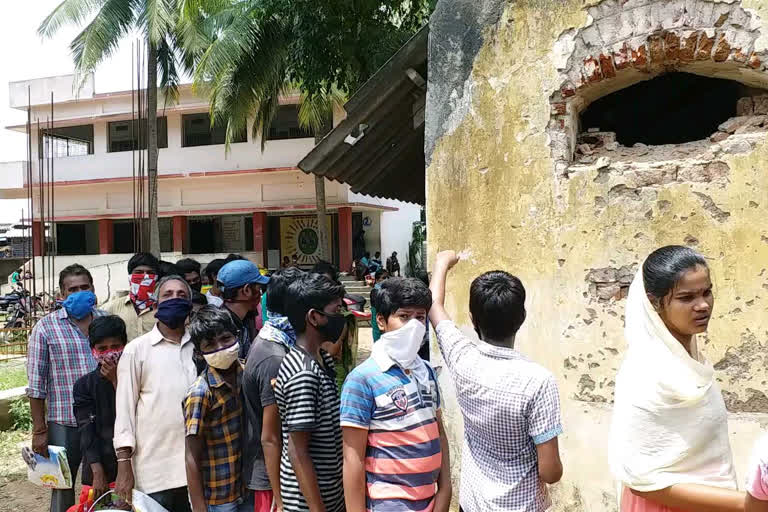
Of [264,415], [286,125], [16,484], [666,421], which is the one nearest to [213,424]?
[264,415]

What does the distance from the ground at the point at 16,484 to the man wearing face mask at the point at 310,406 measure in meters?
4.00

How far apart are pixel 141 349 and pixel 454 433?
215 cm

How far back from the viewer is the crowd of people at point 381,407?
1.81m

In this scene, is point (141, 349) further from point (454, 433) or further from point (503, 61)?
point (503, 61)

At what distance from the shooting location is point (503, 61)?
411cm

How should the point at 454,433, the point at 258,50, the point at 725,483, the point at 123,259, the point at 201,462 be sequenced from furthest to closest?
1. the point at 123,259
2. the point at 258,50
3. the point at 454,433
4. the point at 201,462
5. the point at 725,483

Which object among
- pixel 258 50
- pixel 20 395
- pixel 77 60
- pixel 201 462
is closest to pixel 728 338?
pixel 201 462

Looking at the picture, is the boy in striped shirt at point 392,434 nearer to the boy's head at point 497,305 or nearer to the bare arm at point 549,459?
the boy's head at point 497,305

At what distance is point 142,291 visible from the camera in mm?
4402

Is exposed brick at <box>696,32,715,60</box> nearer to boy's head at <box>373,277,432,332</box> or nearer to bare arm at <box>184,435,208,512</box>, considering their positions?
boy's head at <box>373,277,432,332</box>

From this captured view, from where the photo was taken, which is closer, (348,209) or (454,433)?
(454,433)

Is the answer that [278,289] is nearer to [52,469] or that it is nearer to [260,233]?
[52,469]

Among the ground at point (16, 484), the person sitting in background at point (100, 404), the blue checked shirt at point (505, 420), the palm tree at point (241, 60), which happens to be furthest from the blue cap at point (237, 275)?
the palm tree at point (241, 60)

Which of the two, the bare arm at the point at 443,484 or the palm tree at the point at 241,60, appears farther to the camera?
the palm tree at the point at 241,60
